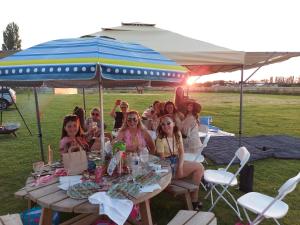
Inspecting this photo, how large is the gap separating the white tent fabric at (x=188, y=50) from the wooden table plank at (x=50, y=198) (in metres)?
2.94

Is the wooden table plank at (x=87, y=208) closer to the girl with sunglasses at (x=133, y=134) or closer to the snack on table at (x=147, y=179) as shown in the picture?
the snack on table at (x=147, y=179)

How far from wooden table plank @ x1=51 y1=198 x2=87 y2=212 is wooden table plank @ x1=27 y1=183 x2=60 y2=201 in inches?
11.2

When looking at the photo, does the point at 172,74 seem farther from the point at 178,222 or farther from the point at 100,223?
the point at 100,223

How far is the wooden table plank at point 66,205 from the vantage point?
8.55 ft

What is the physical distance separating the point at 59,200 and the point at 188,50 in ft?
11.2

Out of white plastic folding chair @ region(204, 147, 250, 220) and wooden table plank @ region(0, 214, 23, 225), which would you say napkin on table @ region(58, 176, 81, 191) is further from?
white plastic folding chair @ region(204, 147, 250, 220)

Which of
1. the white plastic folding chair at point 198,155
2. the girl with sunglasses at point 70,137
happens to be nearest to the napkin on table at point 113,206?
the girl with sunglasses at point 70,137

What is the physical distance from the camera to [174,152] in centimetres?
438

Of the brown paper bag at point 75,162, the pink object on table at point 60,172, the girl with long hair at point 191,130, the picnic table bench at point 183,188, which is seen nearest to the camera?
the brown paper bag at point 75,162

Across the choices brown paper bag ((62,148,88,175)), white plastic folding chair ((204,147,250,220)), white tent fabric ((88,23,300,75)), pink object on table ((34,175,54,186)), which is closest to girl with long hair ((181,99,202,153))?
→ white plastic folding chair ((204,147,250,220))

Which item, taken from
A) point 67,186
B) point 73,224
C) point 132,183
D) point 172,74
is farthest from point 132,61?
point 73,224

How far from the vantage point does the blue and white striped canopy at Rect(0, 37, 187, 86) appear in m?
2.67

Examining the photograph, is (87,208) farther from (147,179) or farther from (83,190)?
(147,179)

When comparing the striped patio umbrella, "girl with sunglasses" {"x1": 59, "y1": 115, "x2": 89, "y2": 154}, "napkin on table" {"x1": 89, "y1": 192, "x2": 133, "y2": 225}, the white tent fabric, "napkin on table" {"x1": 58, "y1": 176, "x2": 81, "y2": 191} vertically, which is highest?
the white tent fabric
